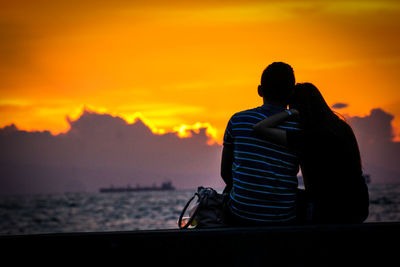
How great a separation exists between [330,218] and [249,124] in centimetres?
82

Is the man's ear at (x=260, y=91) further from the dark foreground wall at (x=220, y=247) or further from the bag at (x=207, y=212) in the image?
the dark foreground wall at (x=220, y=247)

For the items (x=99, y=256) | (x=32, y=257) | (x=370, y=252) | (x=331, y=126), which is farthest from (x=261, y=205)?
(x=32, y=257)

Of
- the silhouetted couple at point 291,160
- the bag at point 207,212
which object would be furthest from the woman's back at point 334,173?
the bag at point 207,212

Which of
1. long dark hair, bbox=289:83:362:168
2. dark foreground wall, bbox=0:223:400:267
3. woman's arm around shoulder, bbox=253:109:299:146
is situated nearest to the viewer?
dark foreground wall, bbox=0:223:400:267

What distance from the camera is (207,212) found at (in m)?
3.27

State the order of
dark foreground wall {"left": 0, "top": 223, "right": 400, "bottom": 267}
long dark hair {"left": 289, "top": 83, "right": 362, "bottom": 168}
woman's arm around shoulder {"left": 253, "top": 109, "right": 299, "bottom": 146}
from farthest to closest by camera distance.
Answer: long dark hair {"left": 289, "top": 83, "right": 362, "bottom": 168} < woman's arm around shoulder {"left": 253, "top": 109, "right": 299, "bottom": 146} < dark foreground wall {"left": 0, "top": 223, "right": 400, "bottom": 267}

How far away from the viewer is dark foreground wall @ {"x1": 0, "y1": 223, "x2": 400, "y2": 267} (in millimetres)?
2105

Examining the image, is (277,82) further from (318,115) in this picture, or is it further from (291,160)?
(291,160)

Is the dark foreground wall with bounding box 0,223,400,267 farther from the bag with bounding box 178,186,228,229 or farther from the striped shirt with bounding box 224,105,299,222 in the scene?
the bag with bounding box 178,186,228,229

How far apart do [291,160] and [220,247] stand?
1059mm

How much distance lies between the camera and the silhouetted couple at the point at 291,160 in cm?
307

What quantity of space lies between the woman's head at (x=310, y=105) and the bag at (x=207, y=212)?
77 cm

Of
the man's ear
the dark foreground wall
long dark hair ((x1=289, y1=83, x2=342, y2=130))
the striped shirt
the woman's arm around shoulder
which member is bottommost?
the dark foreground wall

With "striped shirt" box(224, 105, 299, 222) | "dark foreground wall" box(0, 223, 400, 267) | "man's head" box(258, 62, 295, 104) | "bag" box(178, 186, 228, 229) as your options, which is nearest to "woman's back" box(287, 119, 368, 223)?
"striped shirt" box(224, 105, 299, 222)
